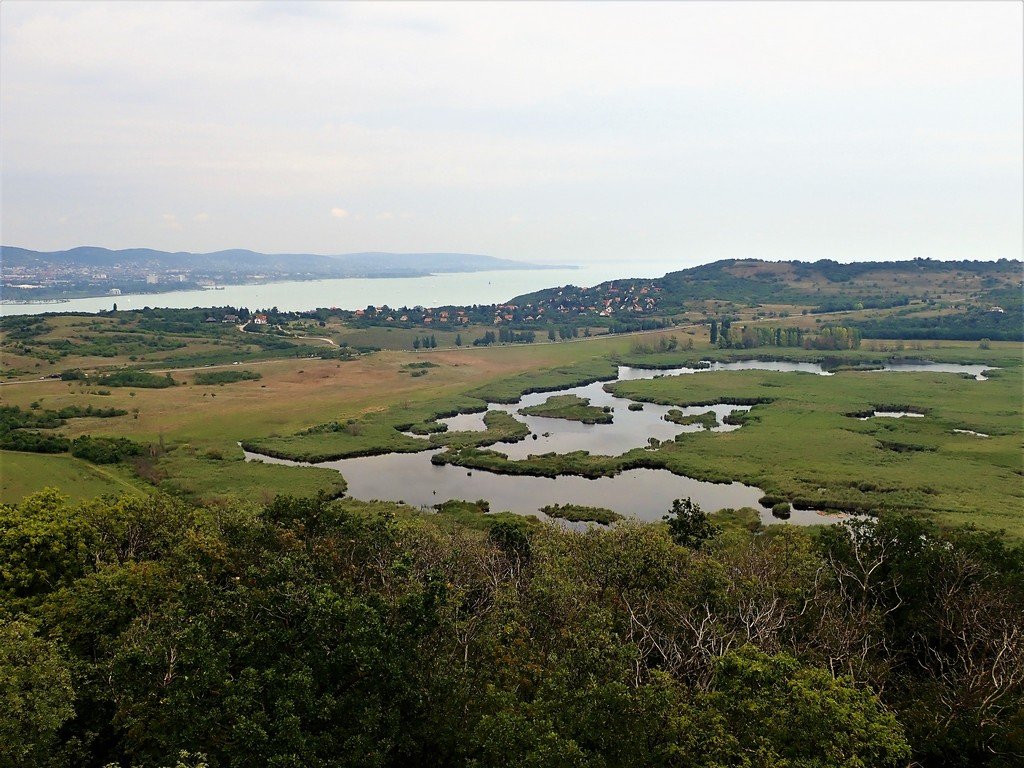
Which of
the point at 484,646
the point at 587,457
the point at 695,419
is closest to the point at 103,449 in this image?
the point at 587,457

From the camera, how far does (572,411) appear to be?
9231 centimetres

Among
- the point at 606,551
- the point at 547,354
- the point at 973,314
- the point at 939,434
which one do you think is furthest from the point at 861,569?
the point at 973,314

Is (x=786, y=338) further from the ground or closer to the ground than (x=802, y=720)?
further from the ground

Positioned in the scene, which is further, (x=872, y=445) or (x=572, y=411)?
(x=572, y=411)

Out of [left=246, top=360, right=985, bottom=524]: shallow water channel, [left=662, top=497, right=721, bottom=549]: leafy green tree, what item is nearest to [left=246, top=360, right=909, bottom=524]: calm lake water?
[left=246, top=360, right=985, bottom=524]: shallow water channel

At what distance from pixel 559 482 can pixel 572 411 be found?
28772 mm

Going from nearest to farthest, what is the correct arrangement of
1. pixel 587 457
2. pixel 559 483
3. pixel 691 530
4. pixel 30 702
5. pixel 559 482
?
1. pixel 30 702
2. pixel 691 530
3. pixel 559 483
4. pixel 559 482
5. pixel 587 457

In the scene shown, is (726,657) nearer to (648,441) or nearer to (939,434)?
(648,441)

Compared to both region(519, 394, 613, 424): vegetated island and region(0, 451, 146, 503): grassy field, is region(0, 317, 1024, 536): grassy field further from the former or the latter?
region(519, 394, 613, 424): vegetated island

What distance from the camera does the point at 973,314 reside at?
6363 inches

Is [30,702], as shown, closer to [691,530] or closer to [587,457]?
[691,530]

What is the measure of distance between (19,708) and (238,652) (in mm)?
5289

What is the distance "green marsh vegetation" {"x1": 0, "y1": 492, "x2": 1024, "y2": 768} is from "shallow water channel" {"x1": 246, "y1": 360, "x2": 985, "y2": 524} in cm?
2579

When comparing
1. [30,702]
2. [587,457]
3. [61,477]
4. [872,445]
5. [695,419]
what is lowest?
[587,457]
